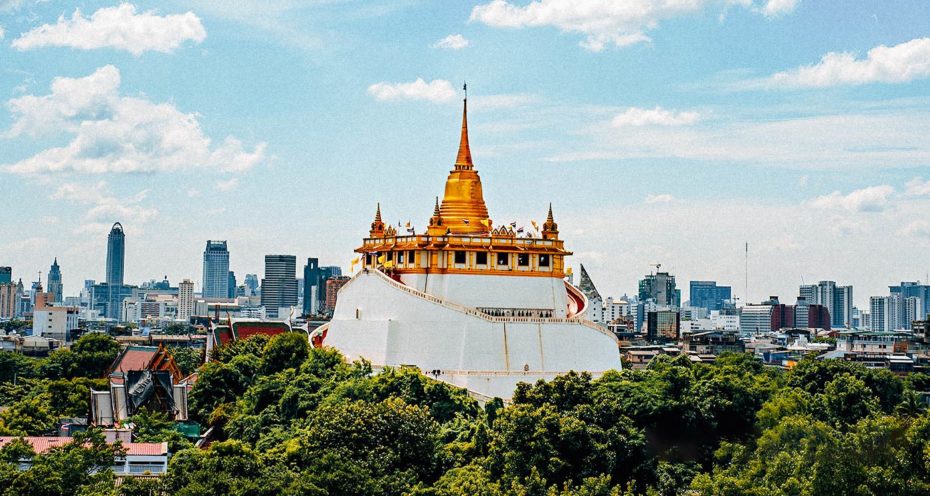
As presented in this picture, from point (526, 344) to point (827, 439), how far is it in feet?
92.3

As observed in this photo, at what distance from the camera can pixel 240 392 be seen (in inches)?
3674

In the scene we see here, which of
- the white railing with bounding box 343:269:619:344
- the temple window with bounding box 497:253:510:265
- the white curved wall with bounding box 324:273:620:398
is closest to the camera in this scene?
the white curved wall with bounding box 324:273:620:398

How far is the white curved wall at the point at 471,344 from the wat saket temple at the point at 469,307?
0.18 feet

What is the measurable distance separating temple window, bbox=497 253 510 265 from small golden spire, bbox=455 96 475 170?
24.6 feet

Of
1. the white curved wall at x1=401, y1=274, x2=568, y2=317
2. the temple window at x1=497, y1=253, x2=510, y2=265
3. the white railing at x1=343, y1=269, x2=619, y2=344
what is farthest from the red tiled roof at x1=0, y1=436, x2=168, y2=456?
the temple window at x1=497, y1=253, x2=510, y2=265

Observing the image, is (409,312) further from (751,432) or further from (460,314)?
(751,432)

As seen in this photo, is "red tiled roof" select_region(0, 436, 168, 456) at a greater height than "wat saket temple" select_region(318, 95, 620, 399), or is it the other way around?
"wat saket temple" select_region(318, 95, 620, 399)

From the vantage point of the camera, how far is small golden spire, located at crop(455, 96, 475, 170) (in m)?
97.4

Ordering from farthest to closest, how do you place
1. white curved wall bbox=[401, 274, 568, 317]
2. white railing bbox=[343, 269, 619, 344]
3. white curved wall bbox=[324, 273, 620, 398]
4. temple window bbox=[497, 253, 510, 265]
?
temple window bbox=[497, 253, 510, 265], white curved wall bbox=[401, 274, 568, 317], white railing bbox=[343, 269, 619, 344], white curved wall bbox=[324, 273, 620, 398]

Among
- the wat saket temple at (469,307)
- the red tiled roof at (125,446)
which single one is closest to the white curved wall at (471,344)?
the wat saket temple at (469,307)

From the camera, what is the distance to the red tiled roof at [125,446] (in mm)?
69931

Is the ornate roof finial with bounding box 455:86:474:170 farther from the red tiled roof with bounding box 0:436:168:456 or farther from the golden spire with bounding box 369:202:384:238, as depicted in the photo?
the red tiled roof with bounding box 0:436:168:456

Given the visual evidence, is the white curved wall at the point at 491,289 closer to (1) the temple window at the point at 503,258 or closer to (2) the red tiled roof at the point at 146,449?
(1) the temple window at the point at 503,258

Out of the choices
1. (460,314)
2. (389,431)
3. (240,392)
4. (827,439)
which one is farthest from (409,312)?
(827,439)
